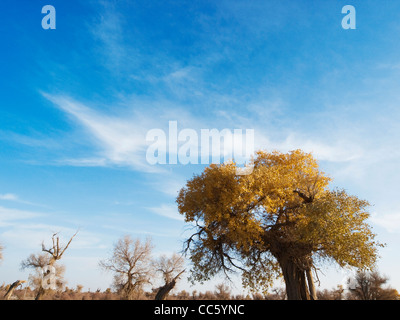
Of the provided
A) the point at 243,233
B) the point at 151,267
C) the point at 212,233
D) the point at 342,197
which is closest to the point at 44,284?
the point at 151,267

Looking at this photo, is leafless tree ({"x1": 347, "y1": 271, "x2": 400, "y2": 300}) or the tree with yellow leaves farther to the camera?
leafless tree ({"x1": 347, "y1": 271, "x2": 400, "y2": 300})

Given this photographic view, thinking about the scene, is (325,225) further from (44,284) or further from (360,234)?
(44,284)

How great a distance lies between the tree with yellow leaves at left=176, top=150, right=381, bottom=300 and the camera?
18469 millimetres

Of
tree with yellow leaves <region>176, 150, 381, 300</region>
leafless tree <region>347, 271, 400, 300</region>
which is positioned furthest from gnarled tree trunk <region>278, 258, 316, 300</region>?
leafless tree <region>347, 271, 400, 300</region>

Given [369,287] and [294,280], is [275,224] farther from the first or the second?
[369,287]

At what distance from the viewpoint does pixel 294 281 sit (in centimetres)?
2173

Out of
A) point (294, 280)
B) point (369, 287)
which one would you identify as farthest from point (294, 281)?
point (369, 287)

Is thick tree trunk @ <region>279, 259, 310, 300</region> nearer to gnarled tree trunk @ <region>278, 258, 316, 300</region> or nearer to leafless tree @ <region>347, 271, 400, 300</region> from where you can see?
gnarled tree trunk @ <region>278, 258, 316, 300</region>

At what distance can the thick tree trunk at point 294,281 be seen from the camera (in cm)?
2150

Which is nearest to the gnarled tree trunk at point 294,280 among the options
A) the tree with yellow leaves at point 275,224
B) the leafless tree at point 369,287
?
the tree with yellow leaves at point 275,224

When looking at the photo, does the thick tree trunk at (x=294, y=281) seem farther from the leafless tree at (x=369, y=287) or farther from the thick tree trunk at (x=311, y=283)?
the leafless tree at (x=369, y=287)

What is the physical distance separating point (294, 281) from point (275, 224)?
476cm

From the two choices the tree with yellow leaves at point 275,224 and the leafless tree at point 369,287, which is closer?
the tree with yellow leaves at point 275,224
